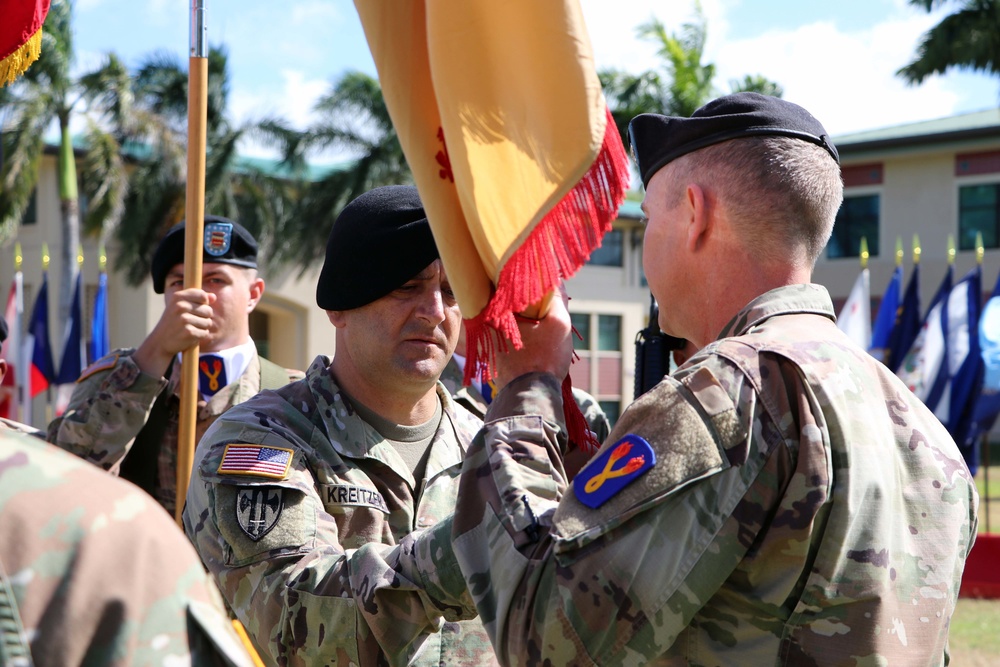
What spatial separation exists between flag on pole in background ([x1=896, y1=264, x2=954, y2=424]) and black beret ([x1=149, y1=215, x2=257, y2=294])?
8163mm

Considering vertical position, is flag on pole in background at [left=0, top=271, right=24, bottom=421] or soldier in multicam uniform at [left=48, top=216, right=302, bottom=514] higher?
soldier in multicam uniform at [left=48, top=216, right=302, bottom=514]

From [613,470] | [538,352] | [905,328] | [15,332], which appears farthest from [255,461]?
[15,332]

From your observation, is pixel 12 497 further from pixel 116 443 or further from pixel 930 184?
pixel 930 184

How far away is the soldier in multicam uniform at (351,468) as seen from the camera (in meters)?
2.19

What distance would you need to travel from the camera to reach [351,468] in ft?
8.46

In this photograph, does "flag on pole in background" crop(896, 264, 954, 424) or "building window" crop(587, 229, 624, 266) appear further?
"building window" crop(587, 229, 624, 266)

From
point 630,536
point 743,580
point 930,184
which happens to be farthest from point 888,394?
point 930,184

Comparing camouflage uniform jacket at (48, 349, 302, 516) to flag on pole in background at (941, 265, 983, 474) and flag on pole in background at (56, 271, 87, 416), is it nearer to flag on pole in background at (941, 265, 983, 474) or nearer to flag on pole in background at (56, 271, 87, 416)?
flag on pole in background at (941, 265, 983, 474)

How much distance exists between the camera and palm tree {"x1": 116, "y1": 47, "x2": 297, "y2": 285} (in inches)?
999

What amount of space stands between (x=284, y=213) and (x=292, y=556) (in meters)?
25.9

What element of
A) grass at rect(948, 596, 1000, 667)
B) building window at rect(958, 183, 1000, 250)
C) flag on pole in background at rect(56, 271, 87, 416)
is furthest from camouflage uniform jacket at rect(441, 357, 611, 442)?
building window at rect(958, 183, 1000, 250)

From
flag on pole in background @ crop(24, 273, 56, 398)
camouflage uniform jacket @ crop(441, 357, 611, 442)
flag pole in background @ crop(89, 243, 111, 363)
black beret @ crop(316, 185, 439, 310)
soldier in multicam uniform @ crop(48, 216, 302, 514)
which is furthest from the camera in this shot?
flag on pole in background @ crop(24, 273, 56, 398)

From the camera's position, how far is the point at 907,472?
183 cm

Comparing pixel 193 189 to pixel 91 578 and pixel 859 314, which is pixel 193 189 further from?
pixel 859 314
